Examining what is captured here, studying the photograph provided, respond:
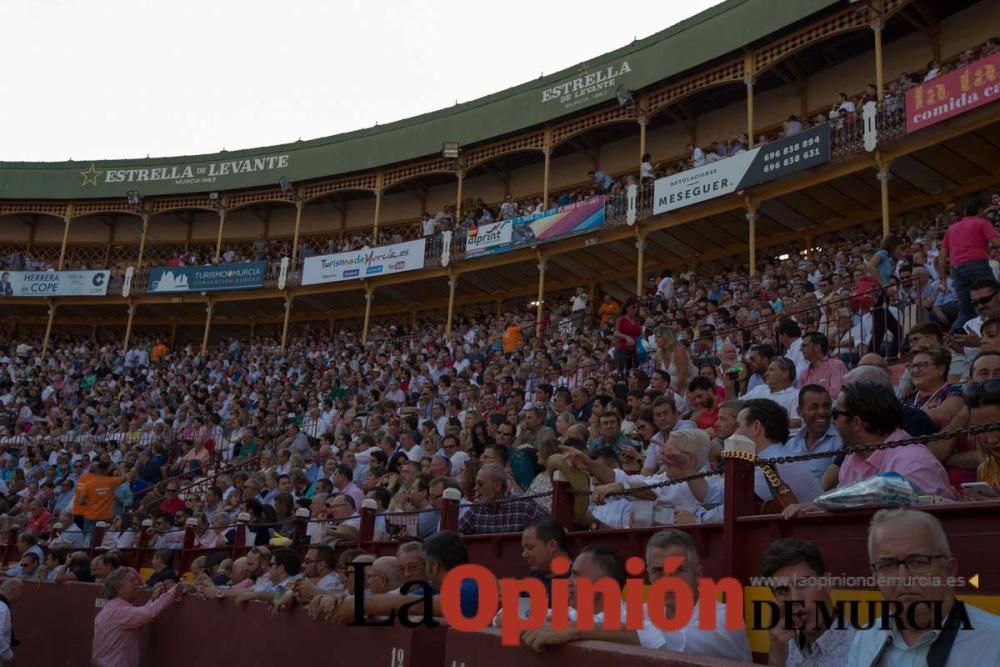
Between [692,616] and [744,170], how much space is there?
619 inches

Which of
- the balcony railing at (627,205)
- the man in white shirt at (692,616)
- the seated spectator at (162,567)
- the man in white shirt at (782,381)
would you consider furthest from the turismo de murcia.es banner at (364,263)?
the man in white shirt at (692,616)

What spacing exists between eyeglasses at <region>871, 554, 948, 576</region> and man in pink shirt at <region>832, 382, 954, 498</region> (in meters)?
1.23

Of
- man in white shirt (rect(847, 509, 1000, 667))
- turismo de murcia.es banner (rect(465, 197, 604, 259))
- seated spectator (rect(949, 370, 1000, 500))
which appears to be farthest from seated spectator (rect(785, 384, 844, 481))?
turismo de murcia.es banner (rect(465, 197, 604, 259))

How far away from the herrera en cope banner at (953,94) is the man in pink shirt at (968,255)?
21.5 feet

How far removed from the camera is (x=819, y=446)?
4887mm

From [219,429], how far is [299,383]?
3367 millimetres

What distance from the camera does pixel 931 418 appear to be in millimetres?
4617

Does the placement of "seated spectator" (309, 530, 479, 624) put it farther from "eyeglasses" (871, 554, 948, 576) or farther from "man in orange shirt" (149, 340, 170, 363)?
"man in orange shirt" (149, 340, 170, 363)

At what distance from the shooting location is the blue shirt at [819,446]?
475 cm

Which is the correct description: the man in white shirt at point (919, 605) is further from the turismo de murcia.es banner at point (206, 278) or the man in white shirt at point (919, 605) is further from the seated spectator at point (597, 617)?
the turismo de murcia.es banner at point (206, 278)

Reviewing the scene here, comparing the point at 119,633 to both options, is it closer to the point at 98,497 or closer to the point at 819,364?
the point at 819,364

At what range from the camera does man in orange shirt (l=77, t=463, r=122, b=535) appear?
1501cm

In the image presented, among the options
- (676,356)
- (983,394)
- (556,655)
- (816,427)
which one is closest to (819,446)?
(816,427)

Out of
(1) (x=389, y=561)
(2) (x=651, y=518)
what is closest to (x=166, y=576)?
(1) (x=389, y=561)
